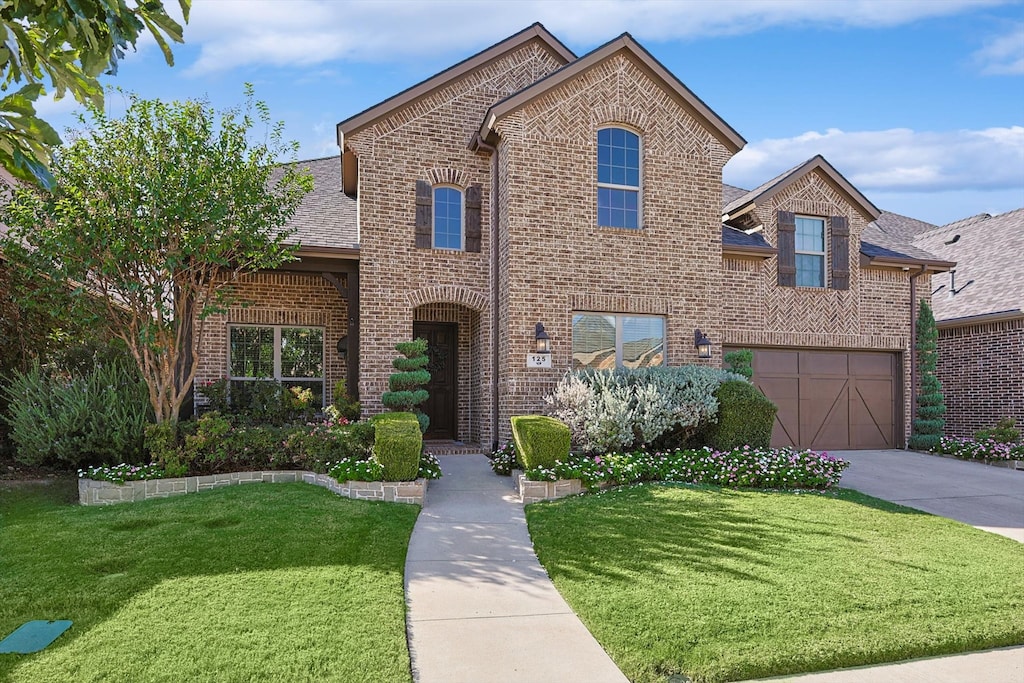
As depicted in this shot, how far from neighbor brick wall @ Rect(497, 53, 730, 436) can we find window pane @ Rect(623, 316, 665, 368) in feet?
0.63

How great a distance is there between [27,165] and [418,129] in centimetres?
1005

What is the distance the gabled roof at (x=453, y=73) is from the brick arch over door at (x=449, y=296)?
10.2ft

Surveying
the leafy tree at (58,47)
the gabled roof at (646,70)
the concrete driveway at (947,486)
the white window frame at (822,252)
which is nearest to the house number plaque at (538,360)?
the gabled roof at (646,70)

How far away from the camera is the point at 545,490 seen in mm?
8562

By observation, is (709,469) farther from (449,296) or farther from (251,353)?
(251,353)

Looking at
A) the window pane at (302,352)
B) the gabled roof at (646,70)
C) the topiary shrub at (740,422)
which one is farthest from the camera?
the window pane at (302,352)

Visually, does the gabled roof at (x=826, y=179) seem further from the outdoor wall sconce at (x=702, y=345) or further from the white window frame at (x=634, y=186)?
the outdoor wall sconce at (x=702, y=345)

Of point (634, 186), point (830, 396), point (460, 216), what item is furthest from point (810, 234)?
point (460, 216)

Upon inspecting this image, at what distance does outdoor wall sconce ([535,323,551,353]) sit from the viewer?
11.3 metres

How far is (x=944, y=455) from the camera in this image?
1378 cm

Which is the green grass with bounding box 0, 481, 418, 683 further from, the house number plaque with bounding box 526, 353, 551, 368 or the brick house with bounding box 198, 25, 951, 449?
the brick house with bounding box 198, 25, 951, 449

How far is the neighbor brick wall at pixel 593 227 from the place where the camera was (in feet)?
37.8

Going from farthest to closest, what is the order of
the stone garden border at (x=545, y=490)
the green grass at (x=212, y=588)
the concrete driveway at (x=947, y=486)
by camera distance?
the stone garden border at (x=545, y=490) < the concrete driveway at (x=947, y=486) < the green grass at (x=212, y=588)

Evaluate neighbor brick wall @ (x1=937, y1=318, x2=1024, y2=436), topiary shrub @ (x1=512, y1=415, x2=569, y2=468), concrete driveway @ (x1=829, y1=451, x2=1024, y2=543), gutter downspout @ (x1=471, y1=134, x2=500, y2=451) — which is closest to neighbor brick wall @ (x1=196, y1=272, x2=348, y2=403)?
gutter downspout @ (x1=471, y1=134, x2=500, y2=451)
